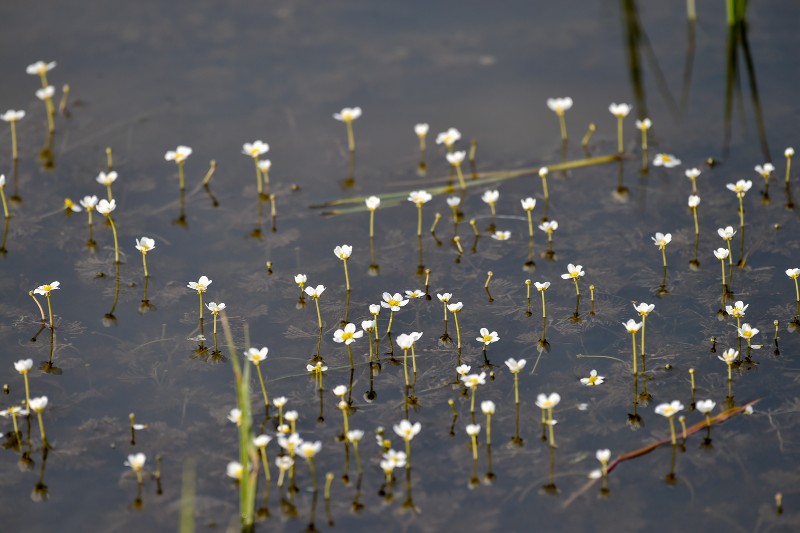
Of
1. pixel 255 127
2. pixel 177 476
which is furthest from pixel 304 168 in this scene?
pixel 177 476

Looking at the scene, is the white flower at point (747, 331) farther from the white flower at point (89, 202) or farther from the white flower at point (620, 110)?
the white flower at point (89, 202)

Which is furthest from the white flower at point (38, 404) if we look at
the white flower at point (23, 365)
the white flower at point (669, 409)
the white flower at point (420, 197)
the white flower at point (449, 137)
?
the white flower at point (449, 137)

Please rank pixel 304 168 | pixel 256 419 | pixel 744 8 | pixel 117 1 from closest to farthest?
pixel 256 419 → pixel 304 168 → pixel 744 8 → pixel 117 1

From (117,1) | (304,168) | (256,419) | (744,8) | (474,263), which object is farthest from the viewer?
(117,1)

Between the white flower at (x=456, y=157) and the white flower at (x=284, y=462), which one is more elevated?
the white flower at (x=456, y=157)

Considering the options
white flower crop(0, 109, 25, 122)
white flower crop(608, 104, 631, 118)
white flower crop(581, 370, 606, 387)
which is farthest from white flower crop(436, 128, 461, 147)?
white flower crop(0, 109, 25, 122)

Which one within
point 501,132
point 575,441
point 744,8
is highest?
point 744,8

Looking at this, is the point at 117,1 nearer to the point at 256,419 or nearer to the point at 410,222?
the point at 410,222
